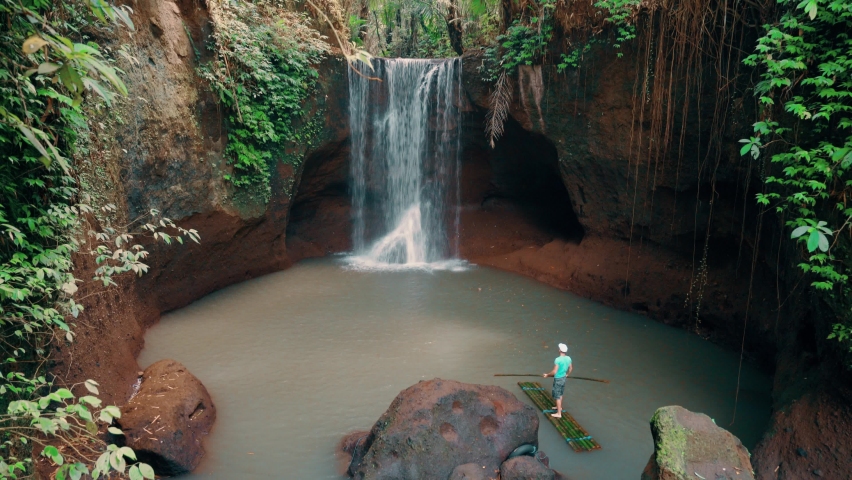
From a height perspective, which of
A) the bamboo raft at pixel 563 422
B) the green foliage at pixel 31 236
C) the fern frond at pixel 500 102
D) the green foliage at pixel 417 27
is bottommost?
the bamboo raft at pixel 563 422

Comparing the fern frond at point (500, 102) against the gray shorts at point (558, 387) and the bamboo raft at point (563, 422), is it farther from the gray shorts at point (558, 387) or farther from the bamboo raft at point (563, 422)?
the gray shorts at point (558, 387)

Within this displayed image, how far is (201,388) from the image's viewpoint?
600 cm

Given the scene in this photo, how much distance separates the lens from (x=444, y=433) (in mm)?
4645

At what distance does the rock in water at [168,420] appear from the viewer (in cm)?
492

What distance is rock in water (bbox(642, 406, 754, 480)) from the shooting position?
3.53m

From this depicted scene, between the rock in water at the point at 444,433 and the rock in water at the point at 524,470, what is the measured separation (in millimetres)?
112

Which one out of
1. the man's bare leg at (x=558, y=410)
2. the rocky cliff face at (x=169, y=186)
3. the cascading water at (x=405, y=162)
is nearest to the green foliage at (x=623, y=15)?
the cascading water at (x=405, y=162)

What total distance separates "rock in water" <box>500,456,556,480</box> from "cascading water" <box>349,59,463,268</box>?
7.25m

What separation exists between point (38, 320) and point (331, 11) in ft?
29.2

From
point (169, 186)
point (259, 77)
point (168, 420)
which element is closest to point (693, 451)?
point (168, 420)

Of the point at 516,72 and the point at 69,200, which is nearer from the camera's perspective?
the point at 69,200

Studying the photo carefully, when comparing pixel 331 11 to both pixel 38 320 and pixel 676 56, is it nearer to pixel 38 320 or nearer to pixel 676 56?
pixel 676 56

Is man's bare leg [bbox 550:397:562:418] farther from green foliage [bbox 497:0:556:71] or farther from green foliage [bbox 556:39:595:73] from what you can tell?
green foliage [bbox 497:0:556:71]

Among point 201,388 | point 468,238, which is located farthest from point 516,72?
point 201,388
